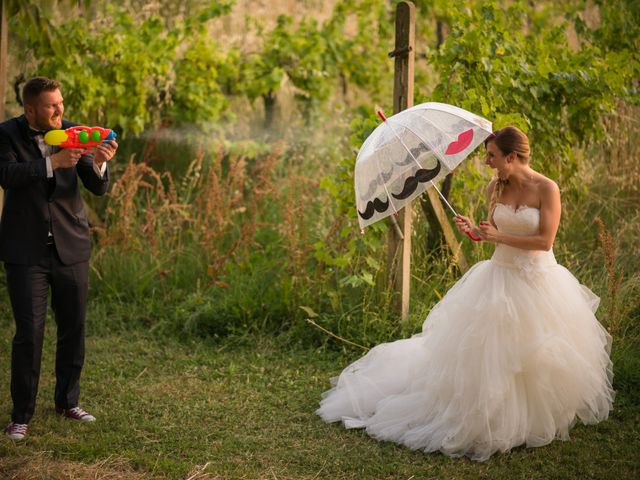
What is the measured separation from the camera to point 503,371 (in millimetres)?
4211

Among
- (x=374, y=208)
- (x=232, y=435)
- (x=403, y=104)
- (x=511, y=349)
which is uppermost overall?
(x=403, y=104)

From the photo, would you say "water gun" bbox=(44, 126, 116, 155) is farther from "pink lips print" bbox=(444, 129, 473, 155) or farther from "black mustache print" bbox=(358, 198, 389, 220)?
"pink lips print" bbox=(444, 129, 473, 155)

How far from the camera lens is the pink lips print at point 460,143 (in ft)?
13.8

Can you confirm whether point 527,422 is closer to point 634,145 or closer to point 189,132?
point 634,145

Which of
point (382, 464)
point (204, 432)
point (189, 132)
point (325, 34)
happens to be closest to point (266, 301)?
point (204, 432)

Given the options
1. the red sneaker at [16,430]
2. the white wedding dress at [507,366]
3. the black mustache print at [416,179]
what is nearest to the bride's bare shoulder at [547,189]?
the white wedding dress at [507,366]

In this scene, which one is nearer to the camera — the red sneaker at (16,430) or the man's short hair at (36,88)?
the man's short hair at (36,88)

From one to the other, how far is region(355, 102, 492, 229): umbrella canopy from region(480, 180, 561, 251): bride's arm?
1.38ft

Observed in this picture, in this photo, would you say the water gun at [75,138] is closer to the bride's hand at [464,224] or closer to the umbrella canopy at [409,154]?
the umbrella canopy at [409,154]

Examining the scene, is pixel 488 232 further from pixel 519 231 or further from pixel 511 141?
pixel 511 141

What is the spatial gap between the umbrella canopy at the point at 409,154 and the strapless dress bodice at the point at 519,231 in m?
0.42

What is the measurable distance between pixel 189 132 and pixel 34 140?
4.72 metres

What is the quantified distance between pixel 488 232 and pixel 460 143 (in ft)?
1.67

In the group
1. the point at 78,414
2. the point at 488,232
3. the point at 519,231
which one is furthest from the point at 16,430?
the point at 519,231
